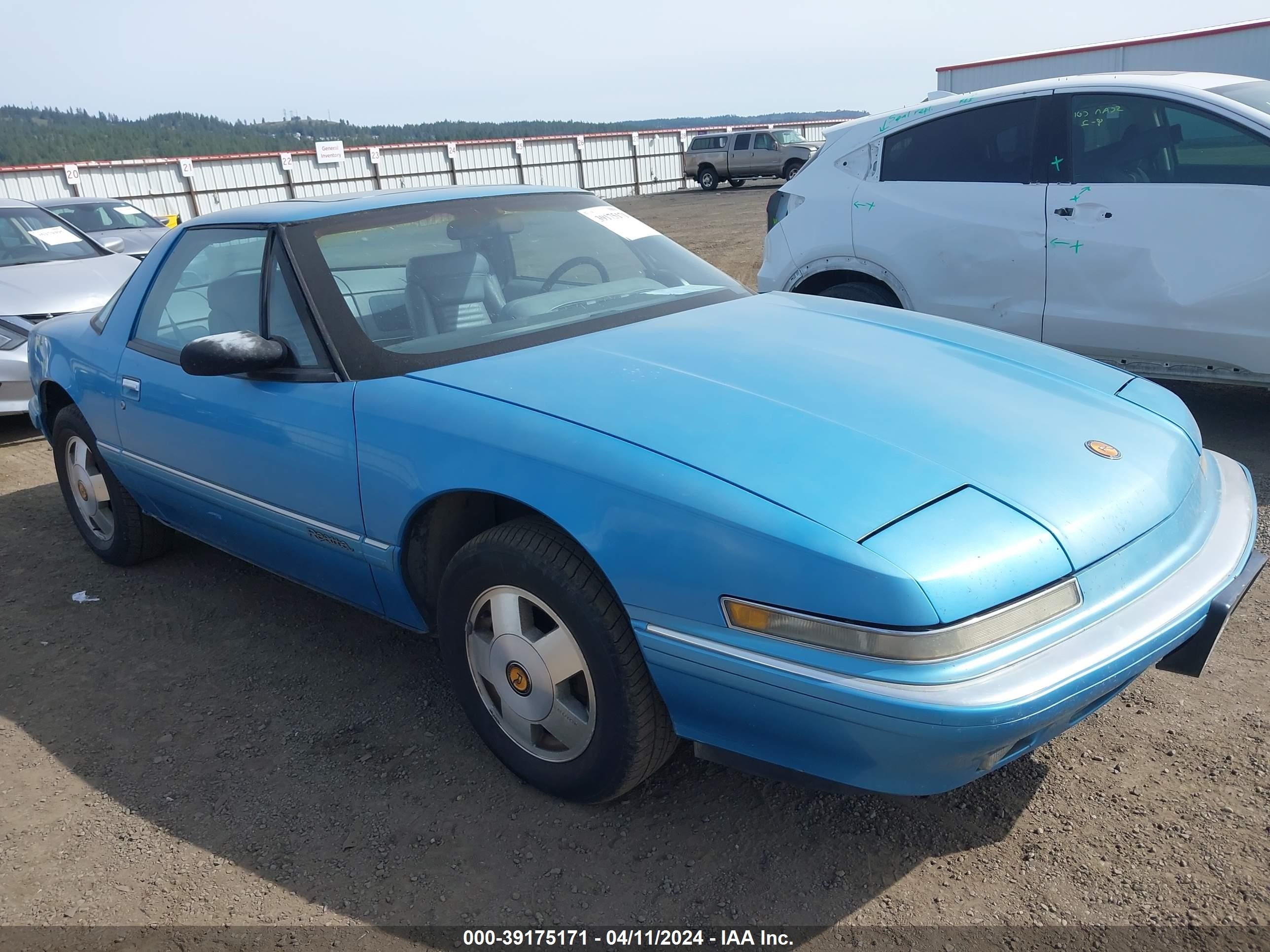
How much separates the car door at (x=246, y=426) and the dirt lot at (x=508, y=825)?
46 cm

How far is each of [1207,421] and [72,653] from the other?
5.07 meters

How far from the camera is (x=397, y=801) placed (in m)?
2.60

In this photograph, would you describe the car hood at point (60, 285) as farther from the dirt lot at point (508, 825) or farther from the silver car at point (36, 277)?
the dirt lot at point (508, 825)

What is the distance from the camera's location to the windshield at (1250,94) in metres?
4.52

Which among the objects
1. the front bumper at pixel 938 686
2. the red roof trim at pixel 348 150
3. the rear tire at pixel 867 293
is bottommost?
the front bumper at pixel 938 686

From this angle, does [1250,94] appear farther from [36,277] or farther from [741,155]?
[741,155]

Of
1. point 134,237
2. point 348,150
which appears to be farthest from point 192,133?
point 134,237

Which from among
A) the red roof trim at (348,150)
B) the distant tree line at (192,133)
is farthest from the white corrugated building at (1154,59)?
the distant tree line at (192,133)

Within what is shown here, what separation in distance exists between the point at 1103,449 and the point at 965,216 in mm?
3043

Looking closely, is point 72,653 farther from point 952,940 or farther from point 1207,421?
point 1207,421

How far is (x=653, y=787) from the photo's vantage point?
260cm

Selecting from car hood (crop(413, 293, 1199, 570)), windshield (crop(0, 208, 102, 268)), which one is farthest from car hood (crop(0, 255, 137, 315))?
car hood (crop(413, 293, 1199, 570))

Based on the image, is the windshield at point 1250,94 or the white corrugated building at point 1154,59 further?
the white corrugated building at point 1154,59

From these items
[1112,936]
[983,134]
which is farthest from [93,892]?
[983,134]
